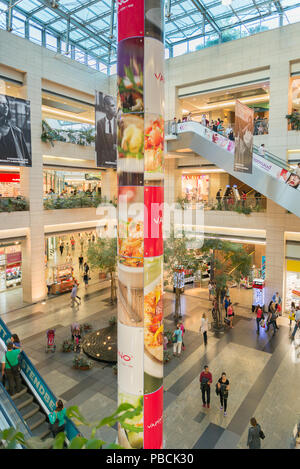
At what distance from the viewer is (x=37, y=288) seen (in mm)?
17906

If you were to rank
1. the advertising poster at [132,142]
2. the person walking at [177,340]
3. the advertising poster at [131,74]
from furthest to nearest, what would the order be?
the person walking at [177,340] → the advertising poster at [132,142] → the advertising poster at [131,74]

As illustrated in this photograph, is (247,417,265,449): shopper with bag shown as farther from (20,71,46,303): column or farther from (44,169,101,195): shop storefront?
(44,169,101,195): shop storefront

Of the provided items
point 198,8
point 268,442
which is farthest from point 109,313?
point 198,8

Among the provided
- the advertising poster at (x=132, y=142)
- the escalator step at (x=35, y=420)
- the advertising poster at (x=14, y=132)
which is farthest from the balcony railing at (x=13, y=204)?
the advertising poster at (x=132, y=142)

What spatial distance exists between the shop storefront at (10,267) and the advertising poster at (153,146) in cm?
1506

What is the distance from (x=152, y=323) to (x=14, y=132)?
398 inches

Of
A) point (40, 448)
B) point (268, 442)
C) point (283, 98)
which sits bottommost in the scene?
point (268, 442)

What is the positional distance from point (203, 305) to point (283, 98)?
36.7ft

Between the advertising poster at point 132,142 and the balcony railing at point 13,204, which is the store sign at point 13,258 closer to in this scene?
the balcony railing at point 13,204

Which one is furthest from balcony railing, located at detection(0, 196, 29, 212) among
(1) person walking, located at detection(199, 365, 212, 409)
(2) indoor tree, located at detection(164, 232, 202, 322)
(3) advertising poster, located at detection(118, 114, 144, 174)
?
→ (1) person walking, located at detection(199, 365, 212, 409)

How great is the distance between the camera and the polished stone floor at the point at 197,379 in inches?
317

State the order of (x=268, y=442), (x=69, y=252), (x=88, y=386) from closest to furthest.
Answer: (x=268, y=442) < (x=88, y=386) < (x=69, y=252)
